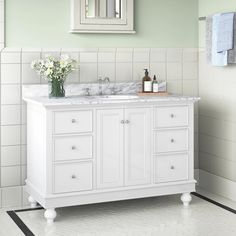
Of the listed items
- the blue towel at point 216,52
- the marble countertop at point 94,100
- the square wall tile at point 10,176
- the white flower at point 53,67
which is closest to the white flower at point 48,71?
the white flower at point 53,67

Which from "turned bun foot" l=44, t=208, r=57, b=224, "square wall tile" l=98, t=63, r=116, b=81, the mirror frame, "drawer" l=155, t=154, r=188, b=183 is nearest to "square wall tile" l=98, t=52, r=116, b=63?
"square wall tile" l=98, t=63, r=116, b=81

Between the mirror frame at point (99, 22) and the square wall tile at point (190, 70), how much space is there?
0.61 metres

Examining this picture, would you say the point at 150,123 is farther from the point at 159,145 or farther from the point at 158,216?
the point at 158,216

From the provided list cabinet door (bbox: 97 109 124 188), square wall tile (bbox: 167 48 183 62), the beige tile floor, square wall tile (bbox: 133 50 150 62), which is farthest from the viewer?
square wall tile (bbox: 167 48 183 62)

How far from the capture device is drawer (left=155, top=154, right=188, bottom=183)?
14.2 ft

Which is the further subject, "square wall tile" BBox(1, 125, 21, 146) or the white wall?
the white wall

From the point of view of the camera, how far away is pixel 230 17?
4363 mm

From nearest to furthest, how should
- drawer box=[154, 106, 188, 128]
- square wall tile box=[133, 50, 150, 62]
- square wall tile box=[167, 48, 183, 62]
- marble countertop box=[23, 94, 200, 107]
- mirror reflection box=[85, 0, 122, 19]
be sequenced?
marble countertop box=[23, 94, 200, 107]
drawer box=[154, 106, 188, 128]
mirror reflection box=[85, 0, 122, 19]
square wall tile box=[133, 50, 150, 62]
square wall tile box=[167, 48, 183, 62]

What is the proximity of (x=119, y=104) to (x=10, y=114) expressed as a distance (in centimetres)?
88

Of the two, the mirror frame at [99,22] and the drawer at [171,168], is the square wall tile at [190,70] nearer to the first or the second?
the mirror frame at [99,22]

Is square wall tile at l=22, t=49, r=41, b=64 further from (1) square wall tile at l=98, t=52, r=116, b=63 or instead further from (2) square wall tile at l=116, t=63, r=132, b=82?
(2) square wall tile at l=116, t=63, r=132, b=82

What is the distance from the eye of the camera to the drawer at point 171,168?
4.32 metres

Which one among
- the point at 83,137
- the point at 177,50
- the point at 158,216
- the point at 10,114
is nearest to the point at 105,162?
the point at 83,137

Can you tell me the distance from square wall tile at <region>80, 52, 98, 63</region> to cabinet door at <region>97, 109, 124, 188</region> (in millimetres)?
661
